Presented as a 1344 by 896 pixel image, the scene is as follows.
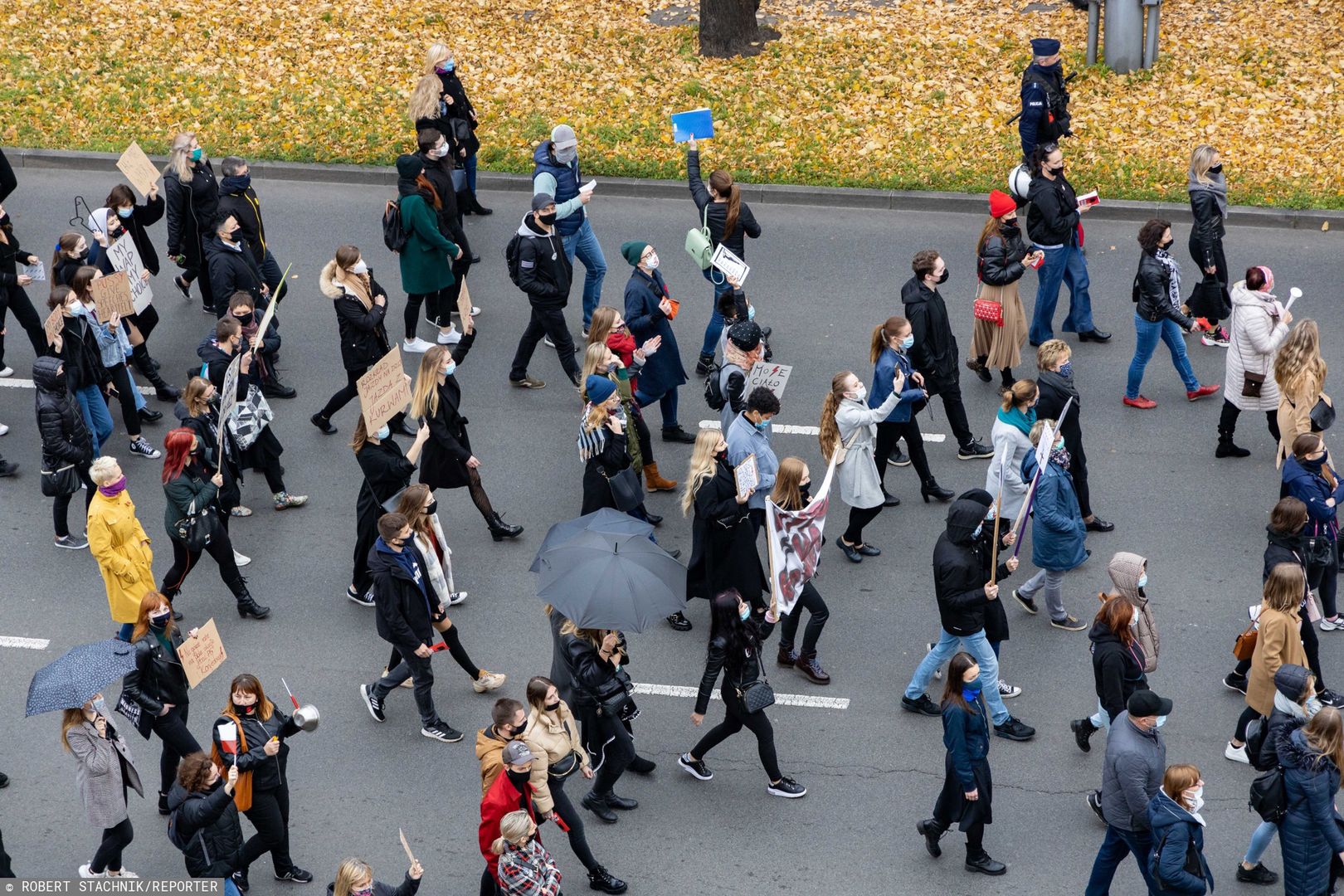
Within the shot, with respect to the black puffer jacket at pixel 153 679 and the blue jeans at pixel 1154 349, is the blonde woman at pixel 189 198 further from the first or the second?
the blue jeans at pixel 1154 349

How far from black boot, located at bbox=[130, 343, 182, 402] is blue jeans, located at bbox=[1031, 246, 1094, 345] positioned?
7.65m

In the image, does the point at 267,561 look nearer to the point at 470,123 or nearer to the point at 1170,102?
the point at 470,123

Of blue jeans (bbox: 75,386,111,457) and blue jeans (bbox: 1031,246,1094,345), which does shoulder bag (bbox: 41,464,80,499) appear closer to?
blue jeans (bbox: 75,386,111,457)

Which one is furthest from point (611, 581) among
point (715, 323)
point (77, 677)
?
point (715, 323)

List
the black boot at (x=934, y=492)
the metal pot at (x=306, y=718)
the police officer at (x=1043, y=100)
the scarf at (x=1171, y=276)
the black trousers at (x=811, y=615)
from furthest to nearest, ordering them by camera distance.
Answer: the police officer at (x=1043, y=100) < the scarf at (x=1171, y=276) < the black boot at (x=934, y=492) < the black trousers at (x=811, y=615) < the metal pot at (x=306, y=718)

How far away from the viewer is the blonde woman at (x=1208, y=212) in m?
13.0

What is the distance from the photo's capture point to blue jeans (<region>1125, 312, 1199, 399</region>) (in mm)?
12406

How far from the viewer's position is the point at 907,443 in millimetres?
11719

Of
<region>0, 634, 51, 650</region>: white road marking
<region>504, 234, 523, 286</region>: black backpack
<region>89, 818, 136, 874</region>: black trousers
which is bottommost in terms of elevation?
<region>89, 818, 136, 874</region>: black trousers

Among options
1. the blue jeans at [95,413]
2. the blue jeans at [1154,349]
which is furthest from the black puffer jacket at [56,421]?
the blue jeans at [1154,349]

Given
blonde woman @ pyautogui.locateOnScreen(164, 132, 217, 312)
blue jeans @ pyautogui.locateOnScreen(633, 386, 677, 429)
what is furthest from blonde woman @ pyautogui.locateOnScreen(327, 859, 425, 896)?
blonde woman @ pyautogui.locateOnScreen(164, 132, 217, 312)

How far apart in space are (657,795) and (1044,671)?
9.03ft

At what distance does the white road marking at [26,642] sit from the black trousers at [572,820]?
14.2 ft

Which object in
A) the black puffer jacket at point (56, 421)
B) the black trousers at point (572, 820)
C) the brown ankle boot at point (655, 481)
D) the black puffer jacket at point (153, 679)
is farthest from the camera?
the brown ankle boot at point (655, 481)
